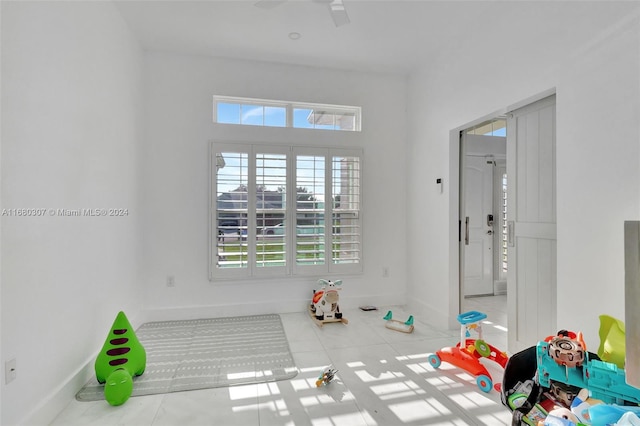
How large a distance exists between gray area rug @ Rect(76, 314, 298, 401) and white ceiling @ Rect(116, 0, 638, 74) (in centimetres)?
286

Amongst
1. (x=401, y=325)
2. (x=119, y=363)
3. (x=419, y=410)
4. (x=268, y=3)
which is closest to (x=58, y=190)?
(x=119, y=363)

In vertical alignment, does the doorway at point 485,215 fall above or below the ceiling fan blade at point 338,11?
below

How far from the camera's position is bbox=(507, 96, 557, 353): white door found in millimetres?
2328

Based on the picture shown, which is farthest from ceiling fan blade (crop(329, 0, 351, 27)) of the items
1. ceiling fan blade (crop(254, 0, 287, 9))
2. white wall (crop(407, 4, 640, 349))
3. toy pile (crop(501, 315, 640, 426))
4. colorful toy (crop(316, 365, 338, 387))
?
colorful toy (crop(316, 365, 338, 387))

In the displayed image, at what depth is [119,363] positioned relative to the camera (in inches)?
84.3

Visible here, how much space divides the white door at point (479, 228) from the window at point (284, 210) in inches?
65.6

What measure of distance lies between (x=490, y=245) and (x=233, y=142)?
371 cm

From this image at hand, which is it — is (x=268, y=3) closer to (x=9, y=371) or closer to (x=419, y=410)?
(x=9, y=371)

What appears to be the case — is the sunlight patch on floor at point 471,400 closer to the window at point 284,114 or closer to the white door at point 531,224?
the white door at point 531,224

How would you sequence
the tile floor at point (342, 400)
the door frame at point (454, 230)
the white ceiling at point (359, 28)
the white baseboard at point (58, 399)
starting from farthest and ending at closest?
the door frame at point (454, 230), the white ceiling at point (359, 28), the tile floor at point (342, 400), the white baseboard at point (58, 399)

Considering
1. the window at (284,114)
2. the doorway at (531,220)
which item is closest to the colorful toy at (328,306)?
the doorway at (531,220)

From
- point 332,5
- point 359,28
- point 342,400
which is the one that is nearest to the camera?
point 342,400

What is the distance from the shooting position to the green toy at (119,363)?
193 cm

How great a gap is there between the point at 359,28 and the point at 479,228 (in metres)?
3.05
